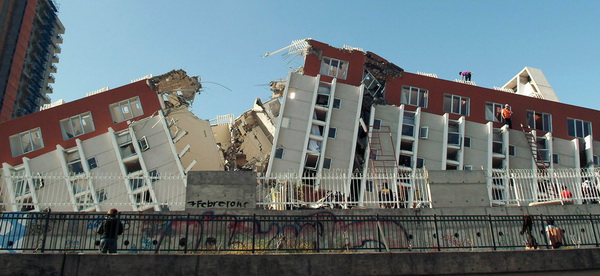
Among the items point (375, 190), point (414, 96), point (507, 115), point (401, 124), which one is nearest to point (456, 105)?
point (414, 96)

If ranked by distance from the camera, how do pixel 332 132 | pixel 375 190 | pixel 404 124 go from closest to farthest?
1. pixel 375 190
2. pixel 332 132
3. pixel 404 124

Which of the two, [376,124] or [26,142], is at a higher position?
[376,124]

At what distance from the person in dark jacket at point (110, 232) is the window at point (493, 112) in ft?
96.0

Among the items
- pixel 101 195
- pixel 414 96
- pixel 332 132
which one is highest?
pixel 414 96

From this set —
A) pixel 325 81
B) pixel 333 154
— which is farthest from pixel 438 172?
pixel 325 81

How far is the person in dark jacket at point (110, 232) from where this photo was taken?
520 inches

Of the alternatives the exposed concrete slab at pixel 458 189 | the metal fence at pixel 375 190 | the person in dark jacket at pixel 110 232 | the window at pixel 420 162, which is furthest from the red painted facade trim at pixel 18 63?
the exposed concrete slab at pixel 458 189

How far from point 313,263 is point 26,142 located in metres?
24.6

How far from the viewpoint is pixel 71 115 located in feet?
105

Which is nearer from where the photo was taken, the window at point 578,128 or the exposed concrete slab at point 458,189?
the exposed concrete slab at point 458,189

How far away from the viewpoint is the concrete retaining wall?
38.8 ft

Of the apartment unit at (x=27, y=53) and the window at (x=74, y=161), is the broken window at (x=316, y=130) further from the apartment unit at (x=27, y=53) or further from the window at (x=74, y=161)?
the apartment unit at (x=27, y=53)

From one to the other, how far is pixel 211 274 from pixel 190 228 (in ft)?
Answer: 10.4

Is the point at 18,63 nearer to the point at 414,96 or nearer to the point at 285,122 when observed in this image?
the point at 285,122
